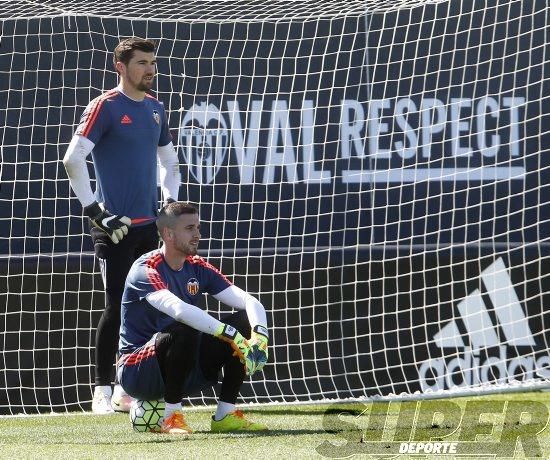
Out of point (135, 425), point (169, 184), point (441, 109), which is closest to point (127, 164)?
point (169, 184)

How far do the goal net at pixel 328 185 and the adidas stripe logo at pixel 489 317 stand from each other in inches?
0.4

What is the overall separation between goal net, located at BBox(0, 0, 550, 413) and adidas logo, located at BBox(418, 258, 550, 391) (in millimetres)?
11

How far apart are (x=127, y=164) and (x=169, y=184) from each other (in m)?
0.32

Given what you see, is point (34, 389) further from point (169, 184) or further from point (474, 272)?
point (474, 272)

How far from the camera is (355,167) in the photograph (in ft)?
24.9

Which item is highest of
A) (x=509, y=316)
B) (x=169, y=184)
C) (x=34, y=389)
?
(x=169, y=184)

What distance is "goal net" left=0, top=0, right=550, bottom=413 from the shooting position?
24.2ft

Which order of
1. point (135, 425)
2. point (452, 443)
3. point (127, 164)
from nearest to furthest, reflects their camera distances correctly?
1. point (452, 443)
2. point (135, 425)
3. point (127, 164)

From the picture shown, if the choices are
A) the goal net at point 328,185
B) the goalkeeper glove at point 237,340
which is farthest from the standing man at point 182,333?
the goal net at point 328,185

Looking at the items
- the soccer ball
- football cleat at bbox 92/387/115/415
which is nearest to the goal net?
football cleat at bbox 92/387/115/415

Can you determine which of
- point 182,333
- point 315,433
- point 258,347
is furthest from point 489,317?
point 182,333

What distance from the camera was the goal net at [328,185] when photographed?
7.38 metres

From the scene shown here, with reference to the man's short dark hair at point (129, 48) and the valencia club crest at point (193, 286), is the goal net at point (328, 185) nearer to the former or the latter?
the man's short dark hair at point (129, 48)

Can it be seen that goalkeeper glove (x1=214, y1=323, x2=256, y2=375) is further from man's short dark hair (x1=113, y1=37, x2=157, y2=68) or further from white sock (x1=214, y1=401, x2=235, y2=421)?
man's short dark hair (x1=113, y1=37, x2=157, y2=68)
